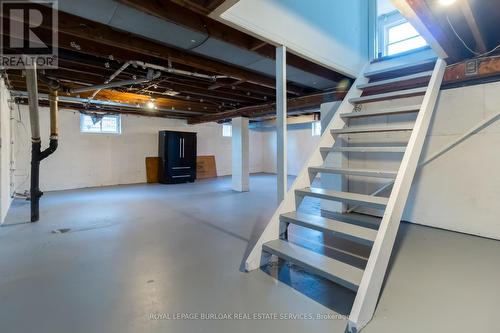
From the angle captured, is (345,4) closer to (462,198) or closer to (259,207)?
(462,198)

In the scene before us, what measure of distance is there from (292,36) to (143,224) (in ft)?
10.4

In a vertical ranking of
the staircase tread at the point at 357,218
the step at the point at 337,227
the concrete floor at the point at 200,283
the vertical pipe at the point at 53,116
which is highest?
the vertical pipe at the point at 53,116

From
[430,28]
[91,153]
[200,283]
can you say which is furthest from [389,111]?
[91,153]


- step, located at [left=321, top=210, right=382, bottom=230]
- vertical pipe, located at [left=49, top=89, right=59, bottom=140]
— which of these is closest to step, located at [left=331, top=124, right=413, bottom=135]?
step, located at [left=321, top=210, right=382, bottom=230]

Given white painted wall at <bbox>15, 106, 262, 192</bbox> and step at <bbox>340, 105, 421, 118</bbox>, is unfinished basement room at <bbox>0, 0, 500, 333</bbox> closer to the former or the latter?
step at <bbox>340, 105, 421, 118</bbox>

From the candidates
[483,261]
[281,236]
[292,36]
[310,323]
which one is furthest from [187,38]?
[483,261]

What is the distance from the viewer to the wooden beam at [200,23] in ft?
6.84

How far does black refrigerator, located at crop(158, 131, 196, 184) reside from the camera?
26.8 ft

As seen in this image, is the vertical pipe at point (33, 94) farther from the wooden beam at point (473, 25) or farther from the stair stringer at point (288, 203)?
the wooden beam at point (473, 25)

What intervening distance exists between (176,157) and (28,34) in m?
5.83

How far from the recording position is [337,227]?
7.06 feet

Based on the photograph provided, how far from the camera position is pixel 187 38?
258cm

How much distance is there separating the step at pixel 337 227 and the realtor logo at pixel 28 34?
259 centimetres

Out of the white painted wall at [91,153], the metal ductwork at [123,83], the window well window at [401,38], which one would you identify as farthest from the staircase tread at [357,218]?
the white painted wall at [91,153]
